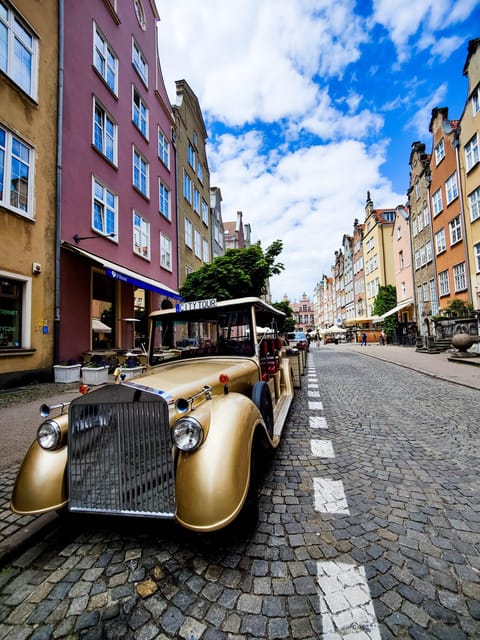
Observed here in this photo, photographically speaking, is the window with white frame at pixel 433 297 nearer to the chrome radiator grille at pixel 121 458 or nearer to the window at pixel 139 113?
the window at pixel 139 113

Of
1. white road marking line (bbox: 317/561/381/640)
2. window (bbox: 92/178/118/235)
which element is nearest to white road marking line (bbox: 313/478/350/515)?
white road marking line (bbox: 317/561/381/640)

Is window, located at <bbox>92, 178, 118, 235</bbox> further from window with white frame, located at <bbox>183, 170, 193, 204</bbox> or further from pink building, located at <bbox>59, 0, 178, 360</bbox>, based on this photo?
window with white frame, located at <bbox>183, 170, 193, 204</bbox>

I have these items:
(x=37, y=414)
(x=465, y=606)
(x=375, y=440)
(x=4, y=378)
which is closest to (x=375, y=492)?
(x=465, y=606)

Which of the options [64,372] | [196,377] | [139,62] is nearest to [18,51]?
[139,62]

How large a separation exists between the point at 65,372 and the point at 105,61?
38.6 ft

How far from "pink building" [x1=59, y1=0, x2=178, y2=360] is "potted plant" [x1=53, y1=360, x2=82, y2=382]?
46cm

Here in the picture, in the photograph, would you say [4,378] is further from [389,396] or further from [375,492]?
[389,396]

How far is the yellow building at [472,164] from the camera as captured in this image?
52.1 ft

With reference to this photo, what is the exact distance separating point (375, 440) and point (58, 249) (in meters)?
9.09

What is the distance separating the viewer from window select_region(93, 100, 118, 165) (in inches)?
435

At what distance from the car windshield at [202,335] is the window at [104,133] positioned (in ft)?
32.3

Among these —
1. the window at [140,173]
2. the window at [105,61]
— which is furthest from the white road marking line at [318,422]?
the window at [105,61]

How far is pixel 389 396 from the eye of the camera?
6.95 m

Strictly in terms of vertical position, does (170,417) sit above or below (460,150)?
below
